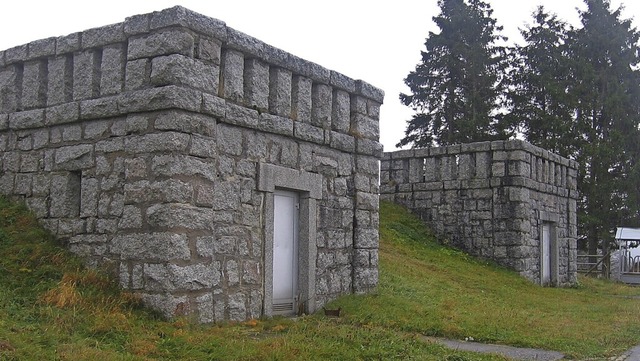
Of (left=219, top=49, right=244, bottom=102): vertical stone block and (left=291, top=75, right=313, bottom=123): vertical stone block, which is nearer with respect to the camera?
(left=219, top=49, right=244, bottom=102): vertical stone block

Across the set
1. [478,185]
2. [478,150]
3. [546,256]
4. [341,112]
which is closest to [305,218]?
[341,112]

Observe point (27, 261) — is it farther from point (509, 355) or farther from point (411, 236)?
point (411, 236)

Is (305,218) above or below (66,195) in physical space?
below

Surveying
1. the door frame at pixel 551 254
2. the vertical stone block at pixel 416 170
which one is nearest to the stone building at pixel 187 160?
the vertical stone block at pixel 416 170

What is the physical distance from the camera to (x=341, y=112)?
1113cm

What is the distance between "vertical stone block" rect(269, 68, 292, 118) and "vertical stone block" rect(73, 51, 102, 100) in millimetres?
2302

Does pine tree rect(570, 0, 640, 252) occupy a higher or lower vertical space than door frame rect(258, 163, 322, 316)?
higher

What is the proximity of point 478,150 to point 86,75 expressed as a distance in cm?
1198

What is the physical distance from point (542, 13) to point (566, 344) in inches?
1260

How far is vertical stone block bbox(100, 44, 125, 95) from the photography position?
28.5 feet

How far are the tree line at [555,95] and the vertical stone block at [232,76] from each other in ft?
79.9

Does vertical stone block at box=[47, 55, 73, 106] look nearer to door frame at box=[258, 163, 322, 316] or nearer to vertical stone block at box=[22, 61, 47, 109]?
vertical stone block at box=[22, 61, 47, 109]

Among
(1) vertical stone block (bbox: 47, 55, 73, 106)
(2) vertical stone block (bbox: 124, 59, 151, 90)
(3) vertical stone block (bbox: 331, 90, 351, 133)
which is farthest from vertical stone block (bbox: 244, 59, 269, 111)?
(1) vertical stone block (bbox: 47, 55, 73, 106)

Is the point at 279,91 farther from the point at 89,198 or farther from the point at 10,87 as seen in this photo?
the point at 10,87
